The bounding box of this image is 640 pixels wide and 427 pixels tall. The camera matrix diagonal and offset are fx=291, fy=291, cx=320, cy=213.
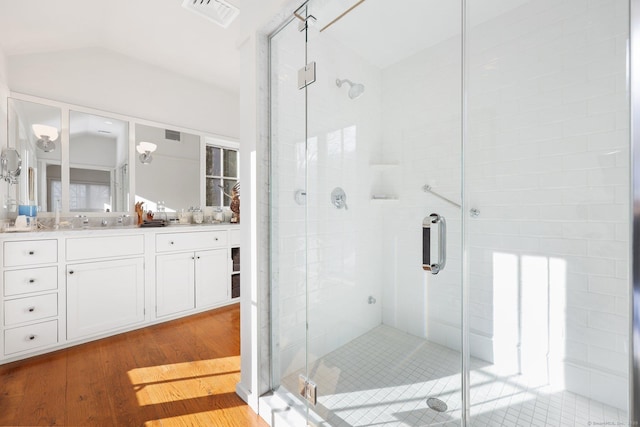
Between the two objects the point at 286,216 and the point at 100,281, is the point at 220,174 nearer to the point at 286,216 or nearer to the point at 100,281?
the point at 100,281

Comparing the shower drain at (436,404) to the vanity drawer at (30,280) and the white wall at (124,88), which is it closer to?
the vanity drawer at (30,280)

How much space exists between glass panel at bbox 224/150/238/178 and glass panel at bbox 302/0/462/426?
7.65 feet

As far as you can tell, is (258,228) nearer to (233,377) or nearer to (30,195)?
(233,377)

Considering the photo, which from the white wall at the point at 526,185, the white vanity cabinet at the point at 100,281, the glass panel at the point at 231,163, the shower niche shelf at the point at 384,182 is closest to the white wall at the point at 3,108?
the white vanity cabinet at the point at 100,281

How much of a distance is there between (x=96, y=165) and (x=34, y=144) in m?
0.45

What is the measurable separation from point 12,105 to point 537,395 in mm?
4158

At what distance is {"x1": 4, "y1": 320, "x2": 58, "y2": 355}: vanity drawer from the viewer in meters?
2.05

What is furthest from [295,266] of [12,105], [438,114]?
[12,105]

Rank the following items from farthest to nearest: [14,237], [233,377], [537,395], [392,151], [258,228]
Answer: [14,237], [233,377], [392,151], [258,228], [537,395]

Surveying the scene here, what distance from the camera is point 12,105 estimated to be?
243cm

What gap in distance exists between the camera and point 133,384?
1.81 metres

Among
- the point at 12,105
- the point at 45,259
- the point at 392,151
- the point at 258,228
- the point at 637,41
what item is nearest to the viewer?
the point at 637,41

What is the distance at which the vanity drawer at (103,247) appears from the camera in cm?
229

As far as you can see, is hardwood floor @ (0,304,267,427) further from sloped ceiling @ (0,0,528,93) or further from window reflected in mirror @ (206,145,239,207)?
sloped ceiling @ (0,0,528,93)
